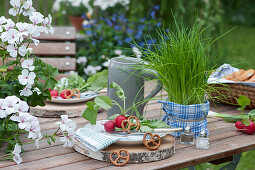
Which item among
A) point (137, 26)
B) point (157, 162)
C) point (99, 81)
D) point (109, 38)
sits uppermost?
point (137, 26)

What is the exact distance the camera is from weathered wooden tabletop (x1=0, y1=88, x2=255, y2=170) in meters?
1.29

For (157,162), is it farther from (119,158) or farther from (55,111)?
(55,111)

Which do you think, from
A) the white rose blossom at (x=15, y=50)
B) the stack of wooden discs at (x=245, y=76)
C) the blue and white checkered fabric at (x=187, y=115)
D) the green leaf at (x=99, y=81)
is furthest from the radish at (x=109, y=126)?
the stack of wooden discs at (x=245, y=76)

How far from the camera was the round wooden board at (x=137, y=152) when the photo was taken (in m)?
1.31

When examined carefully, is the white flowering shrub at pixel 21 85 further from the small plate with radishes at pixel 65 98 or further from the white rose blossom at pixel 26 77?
the small plate with radishes at pixel 65 98

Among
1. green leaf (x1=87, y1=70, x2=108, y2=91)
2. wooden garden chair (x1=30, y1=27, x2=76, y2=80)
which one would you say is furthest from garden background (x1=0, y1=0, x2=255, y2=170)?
green leaf (x1=87, y1=70, x2=108, y2=91)

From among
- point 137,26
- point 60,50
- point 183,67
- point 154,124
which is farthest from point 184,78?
point 137,26

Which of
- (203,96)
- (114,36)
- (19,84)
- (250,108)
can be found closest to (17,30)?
(19,84)

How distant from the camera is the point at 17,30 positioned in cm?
143

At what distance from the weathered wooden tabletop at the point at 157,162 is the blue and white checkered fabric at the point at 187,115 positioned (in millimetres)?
76

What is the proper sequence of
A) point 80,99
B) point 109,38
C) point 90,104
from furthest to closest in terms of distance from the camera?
point 109,38 < point 80,99 < point 90,104

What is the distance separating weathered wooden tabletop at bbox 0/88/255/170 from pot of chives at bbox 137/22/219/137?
0.10 m

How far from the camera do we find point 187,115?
1.54 metres

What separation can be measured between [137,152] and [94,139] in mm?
157
